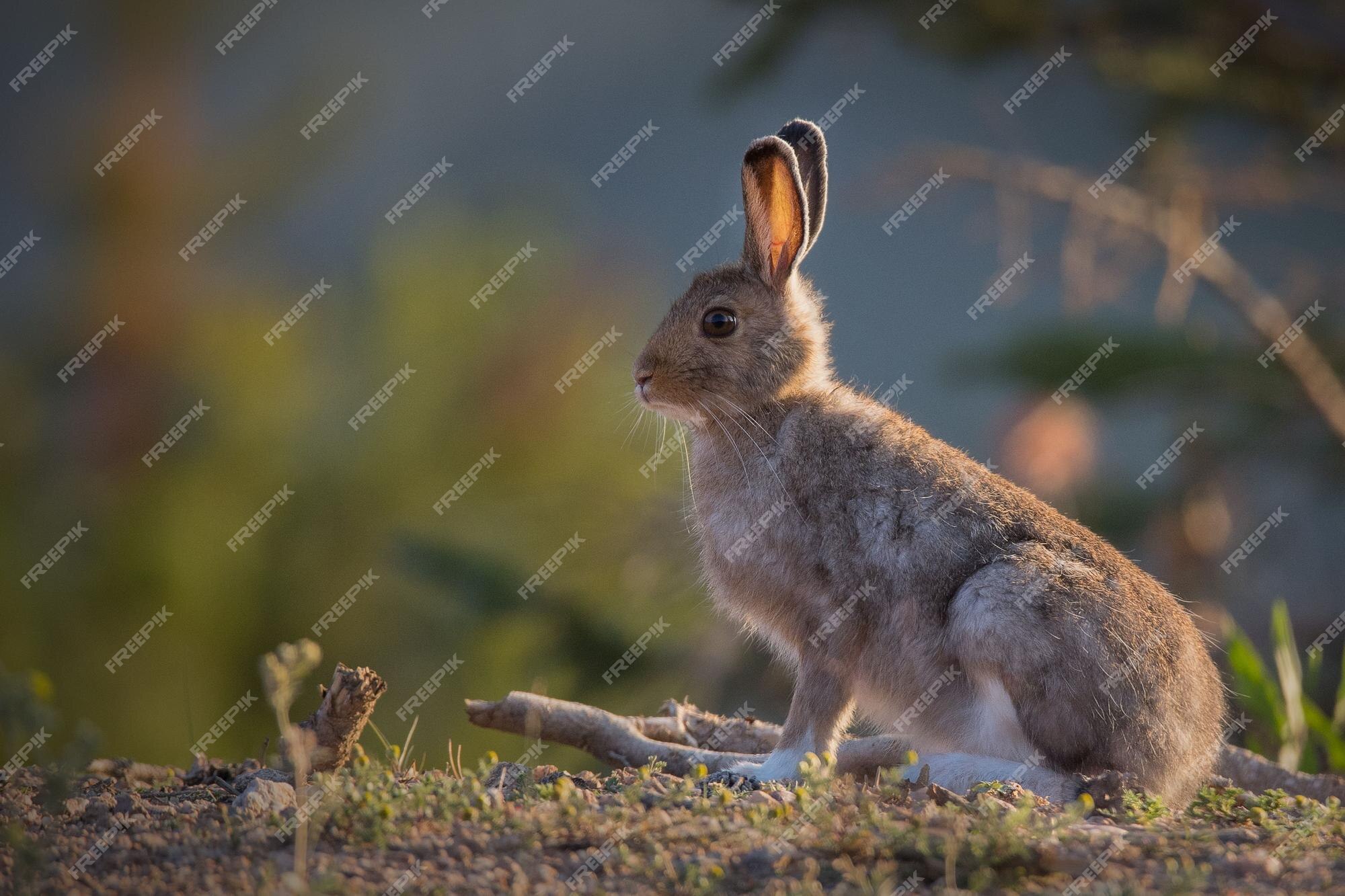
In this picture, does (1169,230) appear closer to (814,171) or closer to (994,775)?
(814,171)

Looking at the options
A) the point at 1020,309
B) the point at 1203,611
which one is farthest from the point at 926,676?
the point at 1020,309

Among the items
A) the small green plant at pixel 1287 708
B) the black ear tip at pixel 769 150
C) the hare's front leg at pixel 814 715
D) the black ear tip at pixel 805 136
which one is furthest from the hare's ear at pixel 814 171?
the small green plant at pixel 1287 708

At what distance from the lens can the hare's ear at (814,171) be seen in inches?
215

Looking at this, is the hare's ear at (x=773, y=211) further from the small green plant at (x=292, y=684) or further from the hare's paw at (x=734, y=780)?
the small green plant at (x=292, y=684)

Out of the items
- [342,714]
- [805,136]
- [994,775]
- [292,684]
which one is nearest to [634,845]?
[292,684]

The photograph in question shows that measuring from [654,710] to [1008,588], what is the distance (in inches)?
147

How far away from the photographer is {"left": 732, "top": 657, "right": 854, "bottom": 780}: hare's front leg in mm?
4859

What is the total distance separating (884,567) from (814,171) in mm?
1849

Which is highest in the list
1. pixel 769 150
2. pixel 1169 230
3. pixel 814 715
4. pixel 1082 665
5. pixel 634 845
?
pixel 1169 230

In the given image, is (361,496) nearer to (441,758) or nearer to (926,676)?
(441,758)

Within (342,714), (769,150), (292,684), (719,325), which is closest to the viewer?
(292,684)

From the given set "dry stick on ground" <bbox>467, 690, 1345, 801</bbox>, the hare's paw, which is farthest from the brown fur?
"dry stick on ground" <bbox>467, 690, 1345, 801</bbox>

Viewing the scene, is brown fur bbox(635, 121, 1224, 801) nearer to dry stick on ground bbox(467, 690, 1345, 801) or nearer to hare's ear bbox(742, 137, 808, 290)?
hare's ear bbox(742, 137, 808, 290)

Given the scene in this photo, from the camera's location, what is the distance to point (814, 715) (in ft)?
16.0
